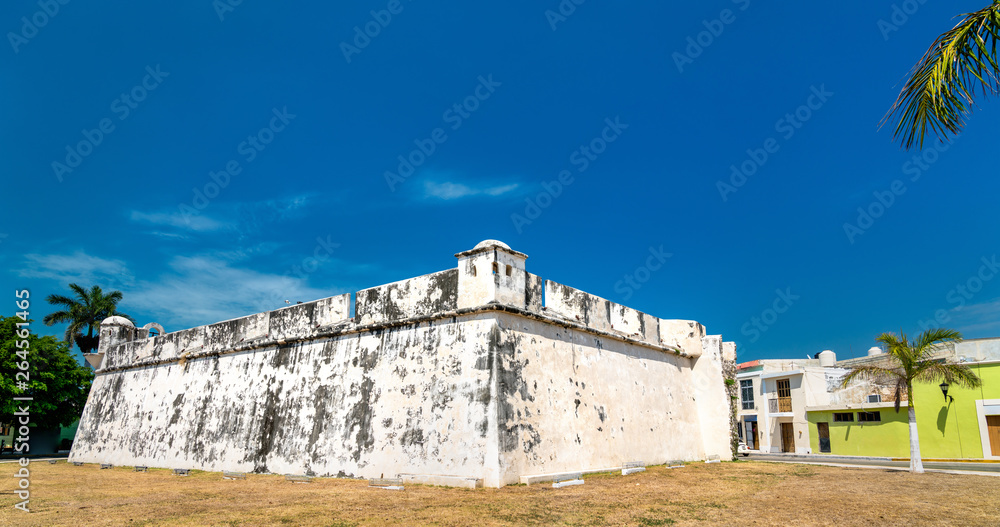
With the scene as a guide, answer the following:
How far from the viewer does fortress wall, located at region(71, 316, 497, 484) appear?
8.79 m

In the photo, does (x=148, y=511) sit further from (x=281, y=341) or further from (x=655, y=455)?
(x=655, y=455)

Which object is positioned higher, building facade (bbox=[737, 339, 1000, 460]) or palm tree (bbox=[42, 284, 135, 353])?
palm tree (bbox=[42, 284, 135, 353])

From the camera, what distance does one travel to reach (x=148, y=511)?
19.9ft

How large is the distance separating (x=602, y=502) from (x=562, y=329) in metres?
4.05

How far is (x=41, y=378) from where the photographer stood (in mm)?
19375

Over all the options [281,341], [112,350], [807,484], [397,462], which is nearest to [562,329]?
[397,462]

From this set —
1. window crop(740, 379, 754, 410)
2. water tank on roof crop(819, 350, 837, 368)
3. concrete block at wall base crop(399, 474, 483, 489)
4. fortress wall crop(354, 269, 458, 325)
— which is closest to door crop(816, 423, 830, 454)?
window crop(740, 379, 754, 410)

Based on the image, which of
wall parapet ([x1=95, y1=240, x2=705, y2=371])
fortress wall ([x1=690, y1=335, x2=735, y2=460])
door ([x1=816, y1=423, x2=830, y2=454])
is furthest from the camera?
door ([x1=816, y1=423, x2=830, y2=454])

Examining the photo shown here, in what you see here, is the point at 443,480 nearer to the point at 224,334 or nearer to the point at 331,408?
the point at 331,408

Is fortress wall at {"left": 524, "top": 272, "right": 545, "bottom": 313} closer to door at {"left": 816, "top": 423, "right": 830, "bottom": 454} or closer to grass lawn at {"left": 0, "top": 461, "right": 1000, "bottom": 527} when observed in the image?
grass lawn at {"left": 0, "top": 461, "right": 1000, "bottom": 527}

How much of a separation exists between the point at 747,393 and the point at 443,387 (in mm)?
23845

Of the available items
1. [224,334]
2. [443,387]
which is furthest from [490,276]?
[224,334]

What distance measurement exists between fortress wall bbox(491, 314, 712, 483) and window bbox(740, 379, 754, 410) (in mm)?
15442

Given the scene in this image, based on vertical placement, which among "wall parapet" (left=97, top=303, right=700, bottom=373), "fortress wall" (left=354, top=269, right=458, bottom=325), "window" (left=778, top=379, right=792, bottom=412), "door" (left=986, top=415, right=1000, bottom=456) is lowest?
"door" (left=986, top=415, right=1000, bottom=456)
